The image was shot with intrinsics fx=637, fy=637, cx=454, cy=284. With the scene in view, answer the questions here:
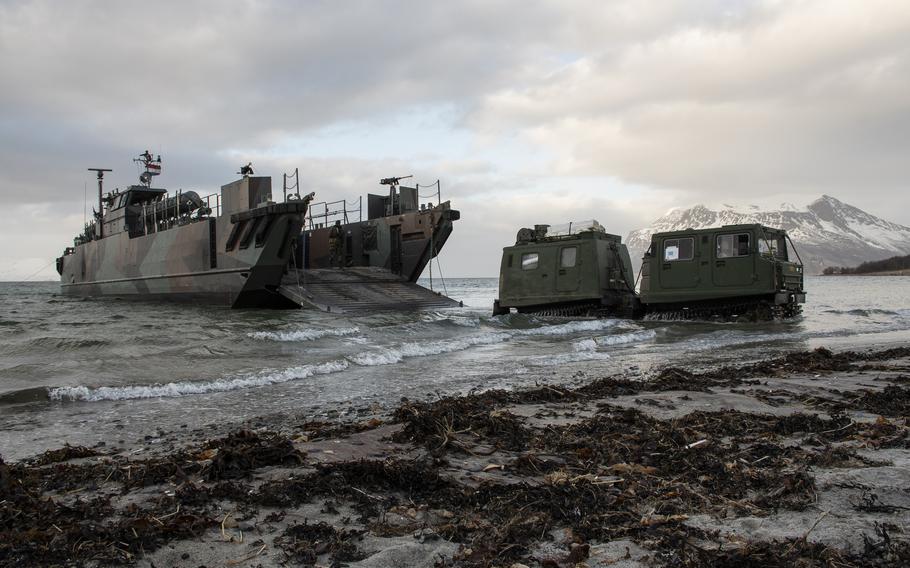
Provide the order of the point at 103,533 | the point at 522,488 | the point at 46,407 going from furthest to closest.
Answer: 1. the point at 46,407
2. the point at 522,488
3. the point at 103,533

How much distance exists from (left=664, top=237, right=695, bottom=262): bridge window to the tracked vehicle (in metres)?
0.02

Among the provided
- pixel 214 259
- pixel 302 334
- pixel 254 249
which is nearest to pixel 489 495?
pixel 302 334

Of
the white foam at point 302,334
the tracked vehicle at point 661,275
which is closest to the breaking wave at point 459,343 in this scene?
the tracked vehicle at point 661,275

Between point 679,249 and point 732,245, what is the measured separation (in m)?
1.16

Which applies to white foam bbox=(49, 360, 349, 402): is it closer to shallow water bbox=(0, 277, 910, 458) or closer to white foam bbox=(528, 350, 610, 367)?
shallow water bbox=(0, 277, 910, 458)

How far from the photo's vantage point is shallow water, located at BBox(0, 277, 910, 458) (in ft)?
18.6

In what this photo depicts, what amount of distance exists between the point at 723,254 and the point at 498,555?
544 inches

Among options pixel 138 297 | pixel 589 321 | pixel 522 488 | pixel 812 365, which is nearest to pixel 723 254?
pixel 589 321

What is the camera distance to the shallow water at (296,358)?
567 cm

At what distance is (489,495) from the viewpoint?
2738 millimetres

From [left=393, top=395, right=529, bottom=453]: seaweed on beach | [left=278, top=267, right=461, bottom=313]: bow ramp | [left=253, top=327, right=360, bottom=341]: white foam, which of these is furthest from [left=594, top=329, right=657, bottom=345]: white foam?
[left=393, top=395, right=529, bottom=453]: seaweed on beach

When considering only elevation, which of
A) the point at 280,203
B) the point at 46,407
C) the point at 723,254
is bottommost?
the point at 46,407

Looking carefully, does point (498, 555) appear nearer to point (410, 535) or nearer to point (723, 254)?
point (410, 535)

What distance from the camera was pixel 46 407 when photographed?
5852 millimetres
